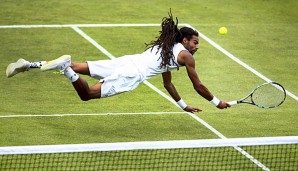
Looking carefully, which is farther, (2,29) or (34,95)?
(2,29)

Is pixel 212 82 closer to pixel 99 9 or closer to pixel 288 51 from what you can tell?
pixel 288 51

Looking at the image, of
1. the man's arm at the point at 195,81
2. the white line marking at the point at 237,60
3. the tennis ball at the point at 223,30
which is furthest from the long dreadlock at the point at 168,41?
the tennis ball at the point at 223,30

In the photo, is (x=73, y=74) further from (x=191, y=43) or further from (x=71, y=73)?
(x=191, y=43)

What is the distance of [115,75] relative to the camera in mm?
16891

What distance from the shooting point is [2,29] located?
24734mm

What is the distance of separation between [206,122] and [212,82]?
3.09 m

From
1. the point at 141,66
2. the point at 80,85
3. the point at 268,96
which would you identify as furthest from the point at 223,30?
the point at 80,85

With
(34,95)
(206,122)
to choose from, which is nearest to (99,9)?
(34,95)

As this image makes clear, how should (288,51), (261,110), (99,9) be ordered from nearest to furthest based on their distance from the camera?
1. (261,110)
2. (288,51)
3. (99,9)

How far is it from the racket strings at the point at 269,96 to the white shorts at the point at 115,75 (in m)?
1.94

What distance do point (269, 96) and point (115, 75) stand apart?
259 centimetres

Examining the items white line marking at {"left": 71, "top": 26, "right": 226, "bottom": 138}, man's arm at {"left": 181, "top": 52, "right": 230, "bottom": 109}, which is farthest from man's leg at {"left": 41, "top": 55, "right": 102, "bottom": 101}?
white line marking at {"left": 71, "top": 26, "right": 226, "bottom": 138}

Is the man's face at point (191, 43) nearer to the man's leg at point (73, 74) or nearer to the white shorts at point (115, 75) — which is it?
the white shorts at point (115, 75)

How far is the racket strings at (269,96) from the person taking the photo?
1692 cm
